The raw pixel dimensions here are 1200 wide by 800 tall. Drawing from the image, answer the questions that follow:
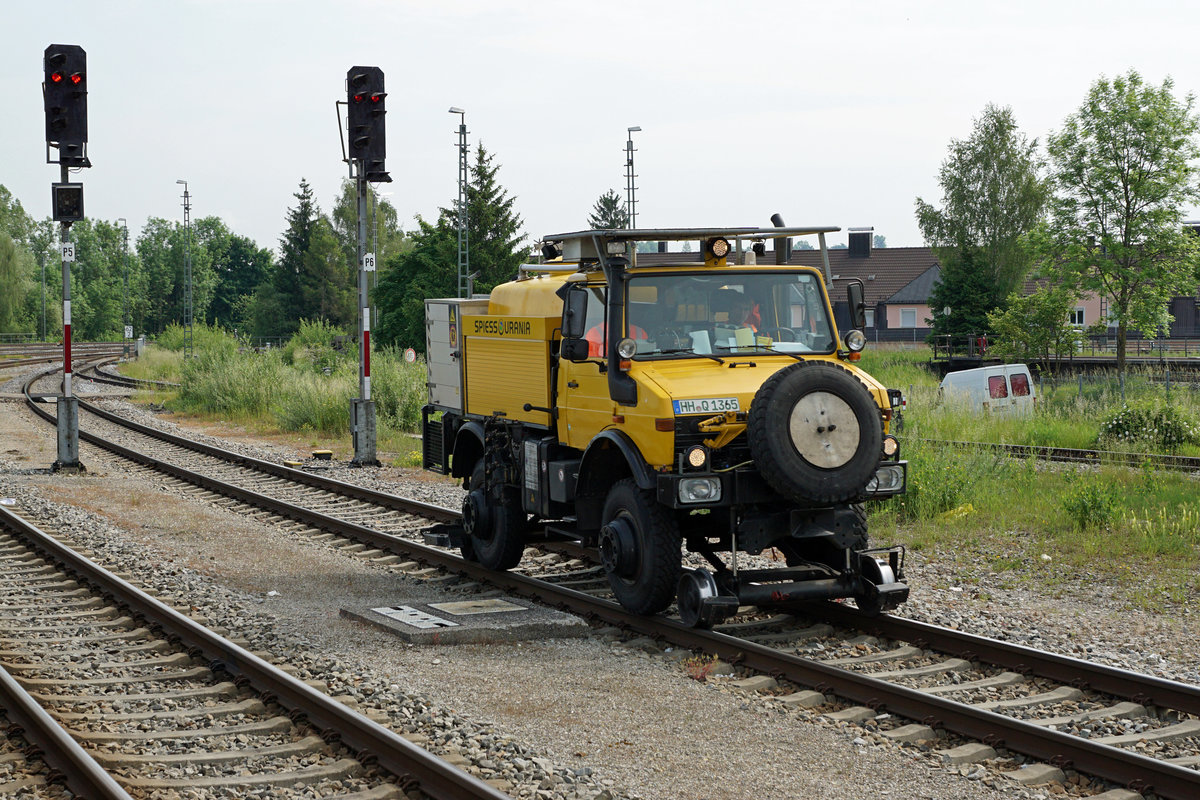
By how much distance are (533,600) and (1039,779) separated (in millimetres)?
5165

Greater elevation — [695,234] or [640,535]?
[695,234]

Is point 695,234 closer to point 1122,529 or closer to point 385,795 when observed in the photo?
point 385,795

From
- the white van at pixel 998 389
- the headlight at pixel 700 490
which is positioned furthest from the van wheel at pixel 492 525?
the white van at pixel 998 389

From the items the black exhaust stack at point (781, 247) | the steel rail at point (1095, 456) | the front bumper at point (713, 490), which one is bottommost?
the steel rail at point (1095, 456)

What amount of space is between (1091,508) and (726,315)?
5852mm

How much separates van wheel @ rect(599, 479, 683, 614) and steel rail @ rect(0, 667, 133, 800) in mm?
3958

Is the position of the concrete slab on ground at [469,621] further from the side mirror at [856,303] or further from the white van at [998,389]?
the white van at [998,389]

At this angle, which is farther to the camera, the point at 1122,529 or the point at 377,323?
the point at 377,323

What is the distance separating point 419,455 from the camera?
2139 cm

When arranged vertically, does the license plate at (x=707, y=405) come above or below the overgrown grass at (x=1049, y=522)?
above

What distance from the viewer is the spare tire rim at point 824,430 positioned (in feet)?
27.5

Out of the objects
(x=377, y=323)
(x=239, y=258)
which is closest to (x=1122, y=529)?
(x=377, y=323)

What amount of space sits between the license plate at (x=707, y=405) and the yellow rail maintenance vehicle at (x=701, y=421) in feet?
0.04

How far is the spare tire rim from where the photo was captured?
27.5 feet
